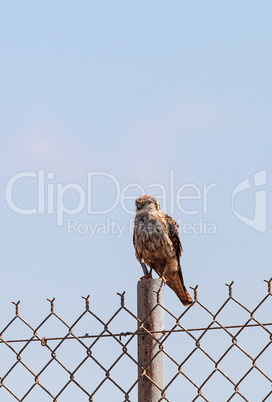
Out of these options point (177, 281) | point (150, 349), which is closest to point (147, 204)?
point (177, 281)

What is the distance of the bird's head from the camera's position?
7.06 metres

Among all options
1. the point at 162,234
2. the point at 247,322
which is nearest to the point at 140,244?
the point at 162,234

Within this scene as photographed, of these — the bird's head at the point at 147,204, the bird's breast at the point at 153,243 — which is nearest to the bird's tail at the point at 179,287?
the bird's breast at the point at 153,243

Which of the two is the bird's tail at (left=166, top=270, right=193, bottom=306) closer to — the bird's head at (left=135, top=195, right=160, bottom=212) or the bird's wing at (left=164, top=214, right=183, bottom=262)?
the bird's wing at (left=164, top=214, right=183, bottom=262)

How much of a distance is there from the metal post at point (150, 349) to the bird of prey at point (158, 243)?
3.29 m

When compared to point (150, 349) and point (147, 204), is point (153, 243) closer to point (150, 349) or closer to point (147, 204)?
point (147, 204)

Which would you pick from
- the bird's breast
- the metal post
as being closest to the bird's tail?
the bird's breast

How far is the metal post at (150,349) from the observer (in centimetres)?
350

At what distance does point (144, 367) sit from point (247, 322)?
0.61 metres

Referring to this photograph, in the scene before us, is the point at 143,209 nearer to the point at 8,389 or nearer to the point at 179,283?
the point at 179,283

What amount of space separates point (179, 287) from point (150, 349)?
3.46 metres

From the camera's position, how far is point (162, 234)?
22.7 ft

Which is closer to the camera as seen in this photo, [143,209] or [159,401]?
[159,401]

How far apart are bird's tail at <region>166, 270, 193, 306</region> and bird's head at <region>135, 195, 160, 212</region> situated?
0.67 m
